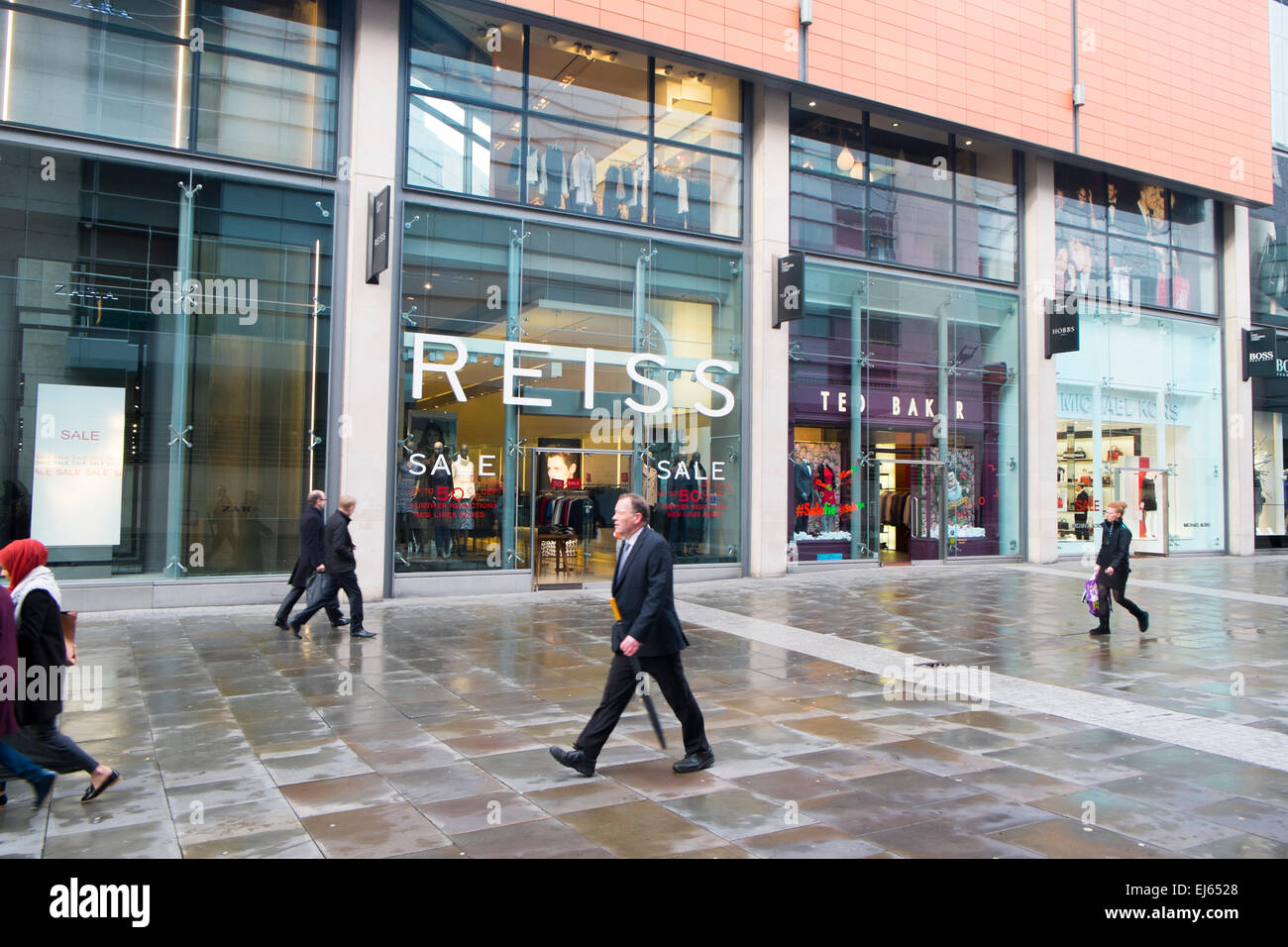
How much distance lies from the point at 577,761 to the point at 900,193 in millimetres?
17368

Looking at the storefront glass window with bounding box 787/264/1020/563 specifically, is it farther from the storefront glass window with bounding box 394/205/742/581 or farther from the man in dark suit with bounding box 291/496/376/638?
the man in dark suit with bounding box 291/496/376/638

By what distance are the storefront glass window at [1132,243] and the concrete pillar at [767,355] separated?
27.1 ft

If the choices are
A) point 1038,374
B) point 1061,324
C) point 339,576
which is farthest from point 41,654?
point 1061,324

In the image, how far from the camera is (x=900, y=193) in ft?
65.1

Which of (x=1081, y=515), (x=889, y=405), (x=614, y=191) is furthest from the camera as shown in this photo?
(x=1081, y=515)

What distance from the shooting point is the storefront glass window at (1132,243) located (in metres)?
22.0

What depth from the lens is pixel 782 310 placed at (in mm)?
17297

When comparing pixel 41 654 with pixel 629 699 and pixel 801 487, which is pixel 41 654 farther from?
pixel 801 487

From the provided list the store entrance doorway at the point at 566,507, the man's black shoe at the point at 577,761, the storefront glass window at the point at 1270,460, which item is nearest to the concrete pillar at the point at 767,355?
the store entrance doorway at the point at 566,507

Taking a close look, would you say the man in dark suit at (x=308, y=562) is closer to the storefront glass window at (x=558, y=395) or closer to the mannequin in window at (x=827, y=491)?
the storefront glass window at (x=558, y=395)

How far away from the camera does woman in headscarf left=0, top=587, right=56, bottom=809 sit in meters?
4.75

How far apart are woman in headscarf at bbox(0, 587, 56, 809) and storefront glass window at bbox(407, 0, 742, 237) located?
36.8ft

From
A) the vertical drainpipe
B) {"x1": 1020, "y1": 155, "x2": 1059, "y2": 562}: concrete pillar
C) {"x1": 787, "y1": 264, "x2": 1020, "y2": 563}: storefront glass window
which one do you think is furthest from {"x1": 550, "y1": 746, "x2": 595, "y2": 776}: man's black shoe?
the vertical drainpipe
